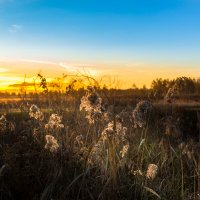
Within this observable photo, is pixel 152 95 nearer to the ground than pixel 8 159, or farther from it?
farther from it

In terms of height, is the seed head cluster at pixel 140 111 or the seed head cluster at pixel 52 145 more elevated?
the seed head cluster at pixel 140 111

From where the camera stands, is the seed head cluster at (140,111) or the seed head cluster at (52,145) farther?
the seed head cluster at (52,145)

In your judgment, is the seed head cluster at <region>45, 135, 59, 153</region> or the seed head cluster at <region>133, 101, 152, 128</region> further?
the seed head cluster at <region>45, 135, 59, 153</region>

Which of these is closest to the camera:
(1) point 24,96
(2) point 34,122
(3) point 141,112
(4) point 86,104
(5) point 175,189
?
(4) point 86,104

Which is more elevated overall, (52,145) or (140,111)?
(140,111)

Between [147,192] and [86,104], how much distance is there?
1.53m

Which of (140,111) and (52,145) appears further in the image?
(52,145)

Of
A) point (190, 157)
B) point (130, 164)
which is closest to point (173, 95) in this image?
point (190, 157)

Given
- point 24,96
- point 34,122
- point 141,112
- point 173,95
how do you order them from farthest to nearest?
point 24,96
point 34,122
point 173,95
point 141,112

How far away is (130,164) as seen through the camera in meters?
7.08

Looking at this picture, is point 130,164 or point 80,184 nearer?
point 80,184

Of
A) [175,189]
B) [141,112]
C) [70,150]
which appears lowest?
[175,189]

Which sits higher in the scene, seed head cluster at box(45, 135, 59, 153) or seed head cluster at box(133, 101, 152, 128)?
seed head cluster at box(133, 101, 152, 128)

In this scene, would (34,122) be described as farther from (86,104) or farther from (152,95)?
(86,104)
